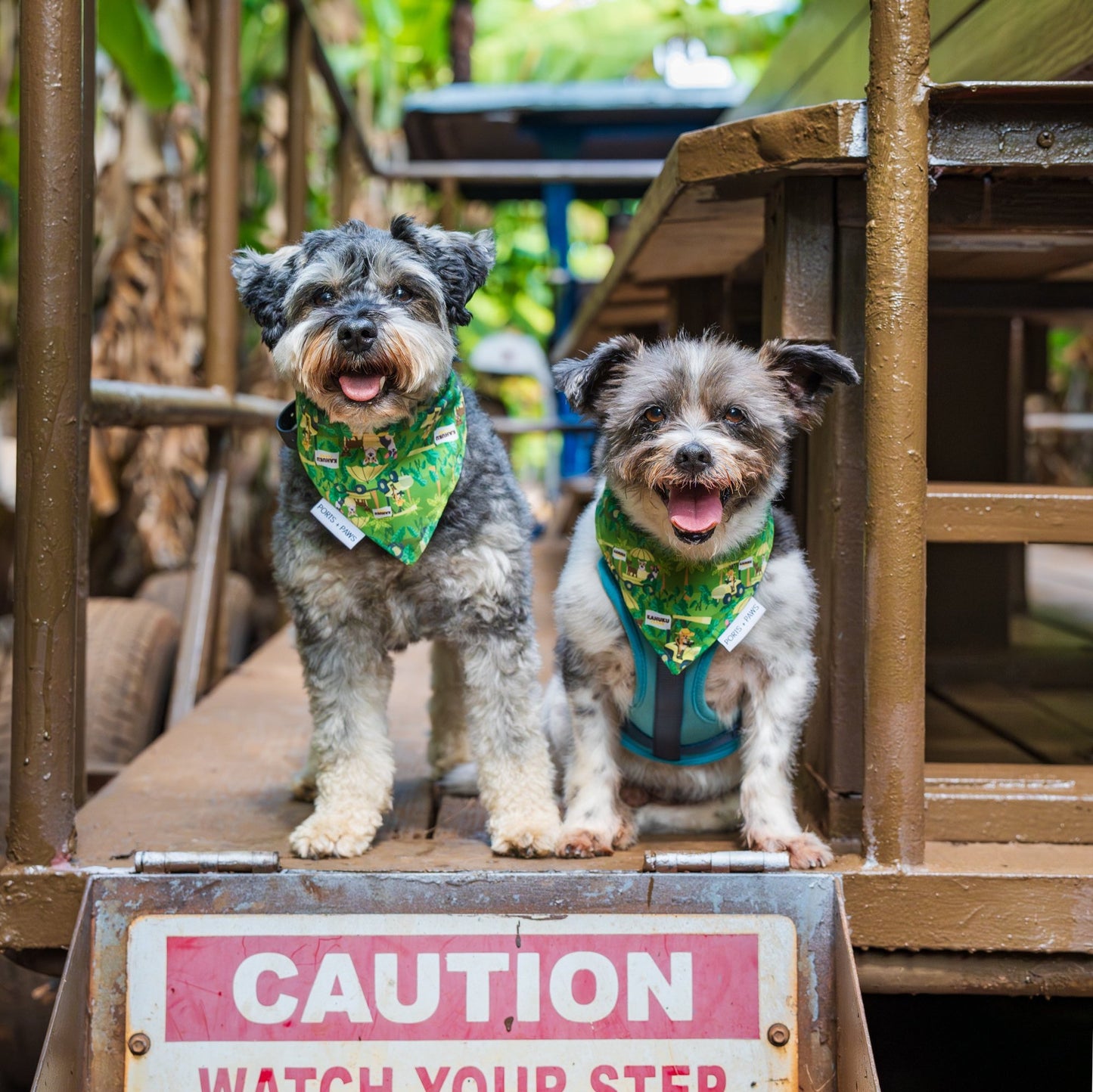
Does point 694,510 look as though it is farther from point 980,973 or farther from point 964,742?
point 964,742

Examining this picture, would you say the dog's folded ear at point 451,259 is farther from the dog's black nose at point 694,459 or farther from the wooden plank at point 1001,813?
the wooden plank at point 1001,813

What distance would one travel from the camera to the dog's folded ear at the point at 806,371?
2590 millimetres

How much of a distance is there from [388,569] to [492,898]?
76 centimetres

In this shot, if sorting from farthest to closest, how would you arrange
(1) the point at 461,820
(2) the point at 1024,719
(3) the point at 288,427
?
(2) the point at 1024,719
(1) the point at 461,820
(3) the point at 288,427

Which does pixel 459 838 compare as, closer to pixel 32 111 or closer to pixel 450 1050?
pixel 450 1050

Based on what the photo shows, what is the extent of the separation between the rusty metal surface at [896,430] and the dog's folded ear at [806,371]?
90 mm

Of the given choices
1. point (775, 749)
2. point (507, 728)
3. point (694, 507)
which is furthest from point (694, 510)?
point (507, 728)

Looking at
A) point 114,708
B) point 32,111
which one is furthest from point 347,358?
point 114,708

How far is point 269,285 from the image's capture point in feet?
9.43

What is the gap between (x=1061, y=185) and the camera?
9.18 ft

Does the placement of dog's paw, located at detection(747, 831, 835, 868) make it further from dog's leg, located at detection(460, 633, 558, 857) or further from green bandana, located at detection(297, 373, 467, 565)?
green bandana, located at detection(297, 373, 467, 565)

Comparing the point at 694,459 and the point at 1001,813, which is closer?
the point at 694,459

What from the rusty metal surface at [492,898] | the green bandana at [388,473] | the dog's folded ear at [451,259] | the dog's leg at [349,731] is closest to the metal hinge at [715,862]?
the rusty metal surface at [492,898]

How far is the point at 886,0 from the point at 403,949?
76.1 inches
